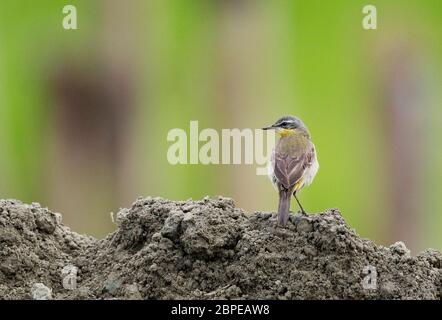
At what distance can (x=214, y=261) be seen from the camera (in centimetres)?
436

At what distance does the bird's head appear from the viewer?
5.15 metres

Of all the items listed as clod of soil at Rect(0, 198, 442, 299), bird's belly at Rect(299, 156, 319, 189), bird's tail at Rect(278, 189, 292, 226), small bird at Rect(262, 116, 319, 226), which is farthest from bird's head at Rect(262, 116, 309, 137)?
clod of soil at Rect(0, 198, 442, 299)

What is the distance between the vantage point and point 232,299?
4090 mm

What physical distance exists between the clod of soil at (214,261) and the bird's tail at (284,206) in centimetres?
3

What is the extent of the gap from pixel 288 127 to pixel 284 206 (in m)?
0.69

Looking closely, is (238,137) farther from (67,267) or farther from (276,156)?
(67,267)

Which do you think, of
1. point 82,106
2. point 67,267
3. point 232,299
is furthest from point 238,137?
point 232,299

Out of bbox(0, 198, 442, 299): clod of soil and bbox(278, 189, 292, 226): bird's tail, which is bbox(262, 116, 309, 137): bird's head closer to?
bbox(278, 189, 292, 226): bird's tail

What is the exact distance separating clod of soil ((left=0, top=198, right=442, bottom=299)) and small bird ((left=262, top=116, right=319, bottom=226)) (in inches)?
6.1

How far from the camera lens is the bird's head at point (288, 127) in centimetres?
515
